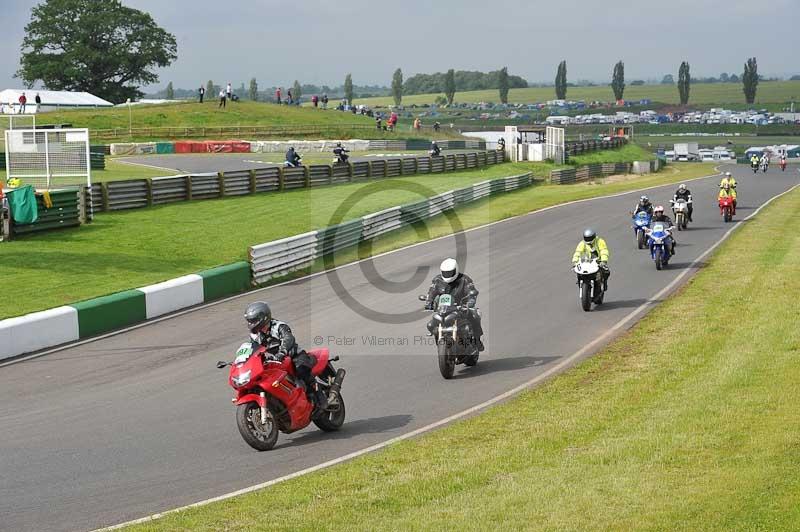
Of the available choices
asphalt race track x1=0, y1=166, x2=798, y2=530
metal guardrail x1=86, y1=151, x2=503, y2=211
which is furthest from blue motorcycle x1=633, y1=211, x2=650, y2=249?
metal guardrail x1=86, y1=151, x2=503, y2=211

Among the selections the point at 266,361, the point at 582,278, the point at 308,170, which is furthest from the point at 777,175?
the point at 266,361

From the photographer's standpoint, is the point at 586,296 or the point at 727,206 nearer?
A: the point at 586,296

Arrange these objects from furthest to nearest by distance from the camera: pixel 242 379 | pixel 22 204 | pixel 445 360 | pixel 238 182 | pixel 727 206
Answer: pixel 238 182, pixel 727 206, pixel 22 204, pixel 445 360, pixel 242 379

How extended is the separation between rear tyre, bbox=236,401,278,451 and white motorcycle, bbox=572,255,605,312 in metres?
10.8

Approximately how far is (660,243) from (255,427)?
17.6 m

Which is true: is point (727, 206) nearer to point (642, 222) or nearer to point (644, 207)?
point (644, 207)

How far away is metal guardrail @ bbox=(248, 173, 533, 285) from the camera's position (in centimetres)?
2542

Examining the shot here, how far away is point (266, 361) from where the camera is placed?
37.9 ft

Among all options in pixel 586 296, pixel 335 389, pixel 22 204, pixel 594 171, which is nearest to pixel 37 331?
pixel 335 389

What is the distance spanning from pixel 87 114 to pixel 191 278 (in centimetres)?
6941

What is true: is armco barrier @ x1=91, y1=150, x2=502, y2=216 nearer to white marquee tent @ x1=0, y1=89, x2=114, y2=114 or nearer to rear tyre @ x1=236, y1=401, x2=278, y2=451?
rear tyre @ x1=236, y1=401, x2=278, y2=451

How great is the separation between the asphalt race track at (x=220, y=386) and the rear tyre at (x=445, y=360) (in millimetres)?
210

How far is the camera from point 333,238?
29.9 m

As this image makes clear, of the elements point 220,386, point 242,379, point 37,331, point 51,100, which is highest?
point 51,100
